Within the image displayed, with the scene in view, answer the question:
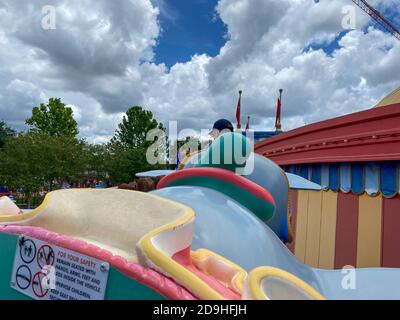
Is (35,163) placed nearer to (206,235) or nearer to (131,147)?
(131,147)

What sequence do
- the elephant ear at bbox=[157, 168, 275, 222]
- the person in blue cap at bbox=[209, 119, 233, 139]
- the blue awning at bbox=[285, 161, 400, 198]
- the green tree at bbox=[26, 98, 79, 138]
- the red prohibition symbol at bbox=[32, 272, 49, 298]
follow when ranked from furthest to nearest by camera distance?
the green tree at bbox=[26, 98, 79, 138], the blue awning at bbox=[285, 161, 400, 198], the person in blue cap at bbox=[209, 119, 233, 139], the elephant ear at bbox=[157, 168, 275, 222], the red prohibition symbol at bbox=[32, 272, 49, 298]

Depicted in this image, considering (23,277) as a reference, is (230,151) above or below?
above

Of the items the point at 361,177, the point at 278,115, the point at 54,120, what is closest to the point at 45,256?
the point at 361,177

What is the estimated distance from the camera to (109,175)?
1109 inches

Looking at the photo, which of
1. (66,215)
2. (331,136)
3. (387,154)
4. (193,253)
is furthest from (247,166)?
(331,136)

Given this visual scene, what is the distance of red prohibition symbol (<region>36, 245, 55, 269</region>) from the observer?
3.41 feet

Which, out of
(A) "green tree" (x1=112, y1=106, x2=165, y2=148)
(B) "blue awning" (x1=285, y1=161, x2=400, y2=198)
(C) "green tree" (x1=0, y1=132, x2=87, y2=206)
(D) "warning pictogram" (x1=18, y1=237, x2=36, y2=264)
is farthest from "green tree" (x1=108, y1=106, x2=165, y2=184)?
(D) "warning pictogram" (x1=18, y1=237, x2=36, y2=264)

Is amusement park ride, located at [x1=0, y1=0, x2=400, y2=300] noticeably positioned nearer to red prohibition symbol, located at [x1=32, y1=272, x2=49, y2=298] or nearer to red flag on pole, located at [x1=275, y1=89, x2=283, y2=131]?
red prohibition symbol, located at [x1=32, y1=272, x2=49, y2=298]

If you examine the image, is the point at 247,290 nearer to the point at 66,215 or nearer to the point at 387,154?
the point at 66,215

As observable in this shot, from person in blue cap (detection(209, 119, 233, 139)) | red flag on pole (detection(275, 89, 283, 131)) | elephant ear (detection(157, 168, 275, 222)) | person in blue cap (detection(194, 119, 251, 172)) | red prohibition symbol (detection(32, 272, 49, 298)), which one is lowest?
red prohibition symbol (detection(32, 272, 49, 298))

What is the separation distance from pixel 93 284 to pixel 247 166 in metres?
1.55

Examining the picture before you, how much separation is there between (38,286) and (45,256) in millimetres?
91

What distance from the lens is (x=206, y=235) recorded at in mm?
1705

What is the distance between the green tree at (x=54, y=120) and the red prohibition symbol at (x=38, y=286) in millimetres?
27503
